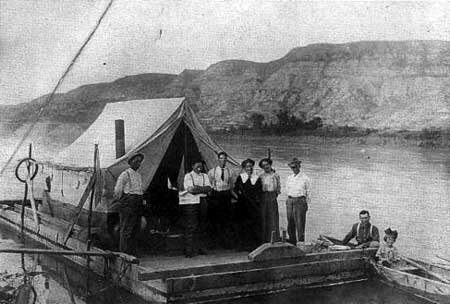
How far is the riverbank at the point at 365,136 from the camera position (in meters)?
18.3

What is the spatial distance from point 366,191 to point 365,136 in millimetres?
2131

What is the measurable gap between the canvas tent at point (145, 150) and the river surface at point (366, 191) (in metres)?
1.66

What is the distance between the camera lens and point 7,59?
7605 millimetres

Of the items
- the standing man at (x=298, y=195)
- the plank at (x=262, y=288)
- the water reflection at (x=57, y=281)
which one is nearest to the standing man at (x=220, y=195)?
the standing man at (x=298, y=195)

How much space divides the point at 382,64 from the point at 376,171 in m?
5.72

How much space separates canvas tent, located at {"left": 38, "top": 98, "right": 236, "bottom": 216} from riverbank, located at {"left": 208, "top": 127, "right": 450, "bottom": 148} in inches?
434

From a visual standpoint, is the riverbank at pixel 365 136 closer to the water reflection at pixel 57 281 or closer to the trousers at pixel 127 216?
the water reflection at pixel 57 281

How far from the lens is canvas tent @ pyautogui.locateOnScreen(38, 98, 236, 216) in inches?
328

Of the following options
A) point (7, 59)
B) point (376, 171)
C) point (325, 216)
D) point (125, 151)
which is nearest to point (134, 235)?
point (125, 151)

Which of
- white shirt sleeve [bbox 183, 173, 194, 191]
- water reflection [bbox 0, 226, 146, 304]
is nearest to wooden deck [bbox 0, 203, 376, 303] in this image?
water reflection [bbox 0, 226, 146, 304]

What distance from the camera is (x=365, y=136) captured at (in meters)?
21.6

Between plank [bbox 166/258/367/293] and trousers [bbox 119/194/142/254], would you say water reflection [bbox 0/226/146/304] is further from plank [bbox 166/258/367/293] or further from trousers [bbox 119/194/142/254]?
plank [bbox 166/258/367/293]

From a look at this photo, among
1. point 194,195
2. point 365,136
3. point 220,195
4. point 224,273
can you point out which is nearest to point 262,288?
point 224,273

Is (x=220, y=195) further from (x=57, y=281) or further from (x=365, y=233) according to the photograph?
(x=57, y=281)
